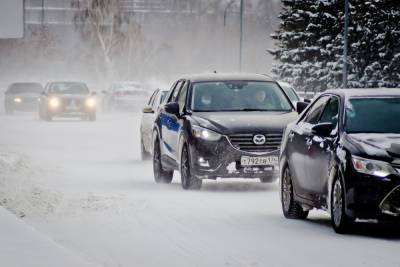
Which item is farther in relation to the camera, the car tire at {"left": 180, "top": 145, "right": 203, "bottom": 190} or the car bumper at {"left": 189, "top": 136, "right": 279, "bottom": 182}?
the car tire at {"left": 180, "top": 145, "right": 203, "bottom": 190}

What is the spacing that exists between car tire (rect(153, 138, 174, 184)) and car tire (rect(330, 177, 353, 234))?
26.2 feet

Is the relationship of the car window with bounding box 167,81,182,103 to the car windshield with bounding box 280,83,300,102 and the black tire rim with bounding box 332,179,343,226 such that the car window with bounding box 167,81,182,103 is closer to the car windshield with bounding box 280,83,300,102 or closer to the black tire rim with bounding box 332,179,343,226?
the black tire rim with bounding box 332,179,343,226

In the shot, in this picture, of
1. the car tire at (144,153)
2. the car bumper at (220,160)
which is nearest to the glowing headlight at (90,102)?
the car tire at (144,153)

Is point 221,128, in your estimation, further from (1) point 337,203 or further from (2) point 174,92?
(1) point 337,203

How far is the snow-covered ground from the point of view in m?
11.1

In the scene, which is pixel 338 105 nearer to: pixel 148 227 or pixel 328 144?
pixel 328 144

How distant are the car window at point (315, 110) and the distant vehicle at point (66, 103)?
39870 millimetres

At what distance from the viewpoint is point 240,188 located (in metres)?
19.5

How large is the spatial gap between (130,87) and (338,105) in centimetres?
5906

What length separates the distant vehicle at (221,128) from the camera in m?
18.7

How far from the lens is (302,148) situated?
47.2ft

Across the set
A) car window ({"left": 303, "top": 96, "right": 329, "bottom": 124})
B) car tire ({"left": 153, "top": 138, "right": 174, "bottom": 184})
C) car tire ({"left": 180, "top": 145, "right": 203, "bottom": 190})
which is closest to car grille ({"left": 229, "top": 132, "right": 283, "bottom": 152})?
car tire ({"left": 180, "top": 145, "right": 203, "bottom": 190})

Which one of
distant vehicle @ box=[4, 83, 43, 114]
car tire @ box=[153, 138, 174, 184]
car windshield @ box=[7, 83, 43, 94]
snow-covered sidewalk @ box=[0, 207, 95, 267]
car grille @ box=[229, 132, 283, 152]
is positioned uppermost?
snow-covered sidewalk @ box=[0, 207, 95, 267]

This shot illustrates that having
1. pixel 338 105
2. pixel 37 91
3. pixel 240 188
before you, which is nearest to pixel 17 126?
pixel 37 91
